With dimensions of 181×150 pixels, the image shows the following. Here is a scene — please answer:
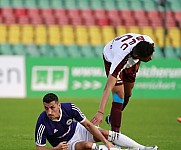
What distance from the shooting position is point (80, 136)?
25.9 feet

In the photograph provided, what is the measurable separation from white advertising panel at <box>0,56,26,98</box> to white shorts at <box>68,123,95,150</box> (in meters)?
11.2

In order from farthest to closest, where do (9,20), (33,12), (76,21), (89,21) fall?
1. (33,12)
2. (89,21)
3. (76,21)
4. (9,20)

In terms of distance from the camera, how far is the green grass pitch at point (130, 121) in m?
10.1

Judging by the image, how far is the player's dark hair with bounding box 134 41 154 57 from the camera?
7.89 metres

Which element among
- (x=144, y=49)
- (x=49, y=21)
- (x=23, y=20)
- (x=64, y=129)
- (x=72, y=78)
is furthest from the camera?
(x=49, y=21)

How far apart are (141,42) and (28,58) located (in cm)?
1175

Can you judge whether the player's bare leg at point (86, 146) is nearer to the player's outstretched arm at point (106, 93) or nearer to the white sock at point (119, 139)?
the player's outstretched arm at point (106, 93)

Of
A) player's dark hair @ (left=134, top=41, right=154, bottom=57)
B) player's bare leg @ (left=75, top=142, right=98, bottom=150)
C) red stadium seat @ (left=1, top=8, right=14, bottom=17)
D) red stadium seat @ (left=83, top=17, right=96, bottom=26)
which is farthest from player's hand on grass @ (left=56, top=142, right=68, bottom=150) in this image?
red stadium seat @ (left=1, top=8, right=14, bottom=17)

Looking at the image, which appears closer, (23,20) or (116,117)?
(116,117)

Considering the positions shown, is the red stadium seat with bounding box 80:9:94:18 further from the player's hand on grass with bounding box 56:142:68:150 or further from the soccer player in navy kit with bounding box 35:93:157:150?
the player's hand on grass with bounding box 56:142:68:150

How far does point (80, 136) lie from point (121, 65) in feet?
3.53

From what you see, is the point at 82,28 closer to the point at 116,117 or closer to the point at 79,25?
the point at 79,25

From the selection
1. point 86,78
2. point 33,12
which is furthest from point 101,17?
point 86,78

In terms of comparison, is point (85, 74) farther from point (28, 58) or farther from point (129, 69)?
point (129, 69)
